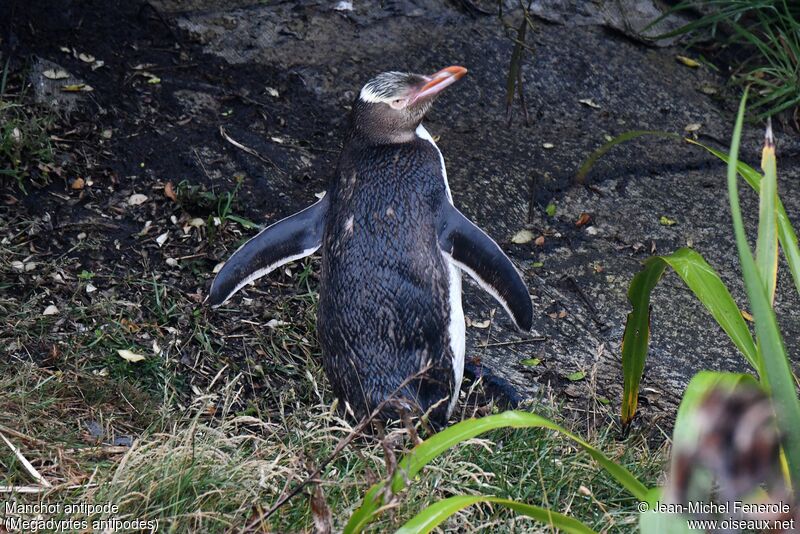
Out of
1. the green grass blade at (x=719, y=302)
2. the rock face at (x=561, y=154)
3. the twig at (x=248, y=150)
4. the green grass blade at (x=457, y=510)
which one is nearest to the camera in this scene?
the green grass blade at (x=457, y=510)

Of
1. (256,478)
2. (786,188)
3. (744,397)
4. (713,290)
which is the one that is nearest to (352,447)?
(256,478)

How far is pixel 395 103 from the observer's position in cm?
Answer: 279

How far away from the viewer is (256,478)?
79.3 inches

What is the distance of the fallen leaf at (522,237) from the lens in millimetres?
3609

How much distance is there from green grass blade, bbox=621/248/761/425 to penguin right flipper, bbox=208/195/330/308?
1023 mm

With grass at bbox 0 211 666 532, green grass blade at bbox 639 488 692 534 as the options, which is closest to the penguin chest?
grass at bbox 0 211 666 532

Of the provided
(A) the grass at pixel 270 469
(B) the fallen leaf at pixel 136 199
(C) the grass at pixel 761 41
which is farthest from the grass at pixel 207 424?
(C) the grass at pixel 761 41

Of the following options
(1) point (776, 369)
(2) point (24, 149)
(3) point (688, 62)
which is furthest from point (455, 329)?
(3) point (688, 62)

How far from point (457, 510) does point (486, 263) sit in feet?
4.31

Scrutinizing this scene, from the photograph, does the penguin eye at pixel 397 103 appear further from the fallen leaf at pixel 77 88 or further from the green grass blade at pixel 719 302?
the fallen leaf at pixel 77 88

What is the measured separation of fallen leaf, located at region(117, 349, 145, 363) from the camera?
9.45 feet

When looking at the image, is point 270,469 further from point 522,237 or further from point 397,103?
point 522,237

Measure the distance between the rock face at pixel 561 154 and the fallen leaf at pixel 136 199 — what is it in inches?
22.0

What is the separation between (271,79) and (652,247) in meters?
1.86
